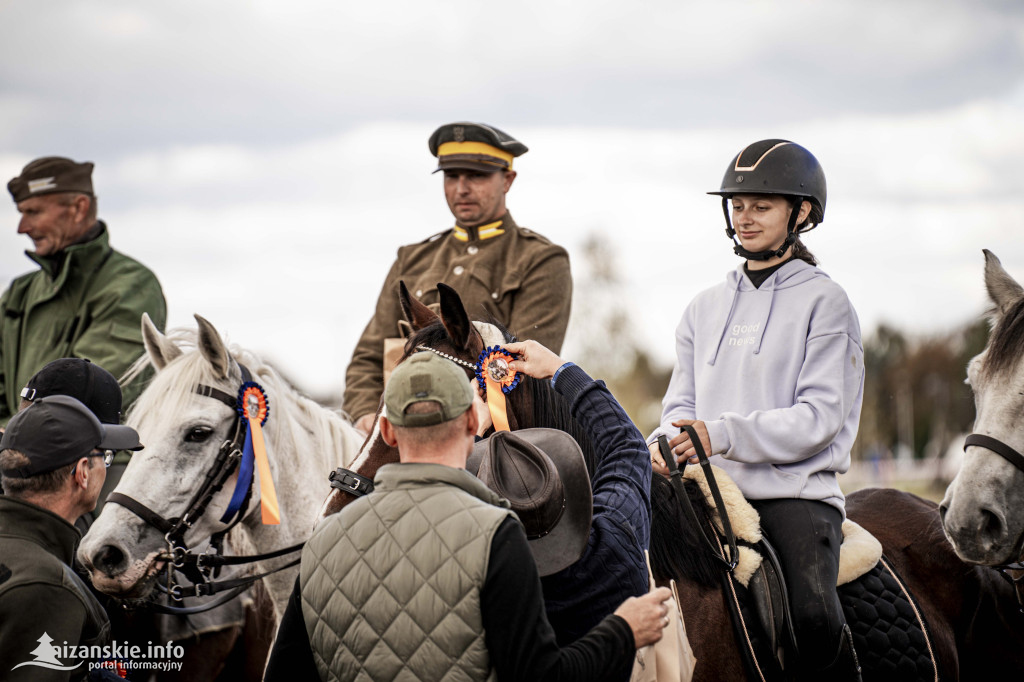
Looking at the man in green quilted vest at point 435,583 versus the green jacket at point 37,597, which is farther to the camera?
the green jacket at point 37,597

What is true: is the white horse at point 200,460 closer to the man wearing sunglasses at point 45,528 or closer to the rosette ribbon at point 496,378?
the man wearing sunglasses at point 45,528

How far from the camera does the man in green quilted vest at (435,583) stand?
2.15m

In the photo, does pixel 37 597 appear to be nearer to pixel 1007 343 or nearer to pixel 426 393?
pixel 426 393

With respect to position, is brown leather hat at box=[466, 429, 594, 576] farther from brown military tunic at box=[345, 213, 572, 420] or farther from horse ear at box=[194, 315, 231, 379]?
brown military tunic at box=[345, 213, 572, 420]

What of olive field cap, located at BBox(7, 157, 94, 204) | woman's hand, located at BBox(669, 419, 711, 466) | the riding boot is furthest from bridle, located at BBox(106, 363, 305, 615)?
olive field cap, located at BBox(7, 157, 94, 204)

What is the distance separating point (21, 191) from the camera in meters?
6.14

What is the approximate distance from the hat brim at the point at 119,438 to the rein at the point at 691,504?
6.58 feet

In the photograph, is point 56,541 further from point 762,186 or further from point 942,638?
point 942,638

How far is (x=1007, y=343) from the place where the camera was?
148 inches

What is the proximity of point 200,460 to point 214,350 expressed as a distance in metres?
0.53

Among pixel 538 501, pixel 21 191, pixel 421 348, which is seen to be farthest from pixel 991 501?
pixel 21 191

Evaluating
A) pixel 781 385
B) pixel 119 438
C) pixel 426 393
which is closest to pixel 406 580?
pixel 426 393

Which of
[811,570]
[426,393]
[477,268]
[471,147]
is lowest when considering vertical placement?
[811,570]
